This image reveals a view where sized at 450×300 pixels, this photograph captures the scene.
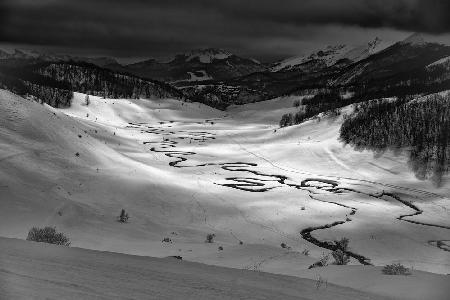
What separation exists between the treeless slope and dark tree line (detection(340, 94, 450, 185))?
66.2 m

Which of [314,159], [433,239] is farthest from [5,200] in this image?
[314,159]

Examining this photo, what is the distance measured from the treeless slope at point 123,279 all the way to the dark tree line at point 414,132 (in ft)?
217

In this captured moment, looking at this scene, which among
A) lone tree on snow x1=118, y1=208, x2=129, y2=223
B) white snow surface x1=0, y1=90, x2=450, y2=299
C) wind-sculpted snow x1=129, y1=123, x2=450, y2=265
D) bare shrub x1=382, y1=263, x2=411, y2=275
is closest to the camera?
bare shrub x1=382, y1=263, x2=411, y2=275

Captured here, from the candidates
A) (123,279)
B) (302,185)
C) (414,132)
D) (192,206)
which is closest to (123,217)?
(192,206)

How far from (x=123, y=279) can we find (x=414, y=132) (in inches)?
3460

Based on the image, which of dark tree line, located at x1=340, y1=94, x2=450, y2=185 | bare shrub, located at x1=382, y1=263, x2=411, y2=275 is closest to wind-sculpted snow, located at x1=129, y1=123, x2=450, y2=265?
dark tree line, located at x1=340, y1=94, x2=450, y2=185

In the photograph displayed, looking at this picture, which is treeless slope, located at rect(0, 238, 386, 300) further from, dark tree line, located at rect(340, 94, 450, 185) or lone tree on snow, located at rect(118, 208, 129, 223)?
dark tree line, located at rect(340, 94, 450, 185)

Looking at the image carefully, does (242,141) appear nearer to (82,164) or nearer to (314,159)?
(314,159)

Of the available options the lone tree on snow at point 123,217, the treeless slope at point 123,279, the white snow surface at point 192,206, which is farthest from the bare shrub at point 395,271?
the lone tree on snow at point 123,217

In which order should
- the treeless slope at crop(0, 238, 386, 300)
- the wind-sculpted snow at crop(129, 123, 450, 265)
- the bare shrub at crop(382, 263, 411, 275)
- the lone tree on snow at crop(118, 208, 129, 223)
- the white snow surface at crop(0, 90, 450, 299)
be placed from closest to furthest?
the treeless slope at crop(0, 238, 386, 300) → the bare shrub at crop(382, 263, 411, 275) → the white snow surface at crop(0, 90, 450, 299) → the lone tree on snow at crop(118, 208, 129, 223) → the wind-sculpted snow at crop(129, 123, 450, 265)

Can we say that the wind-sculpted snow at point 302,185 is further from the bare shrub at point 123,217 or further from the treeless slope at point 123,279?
the treeless slope at point 123,279

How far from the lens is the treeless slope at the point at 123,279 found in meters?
5.64

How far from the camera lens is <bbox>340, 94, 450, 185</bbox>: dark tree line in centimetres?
7431

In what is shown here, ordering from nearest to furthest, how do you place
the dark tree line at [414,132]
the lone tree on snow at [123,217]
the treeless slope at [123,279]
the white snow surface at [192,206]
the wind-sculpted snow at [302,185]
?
the treeless slope at [123,279] < the white snow surface at [192,206] < the lone tree on snow at [123,217] < the wind-sculpted snow at [302,185] < the dark tree line at [414,132]
